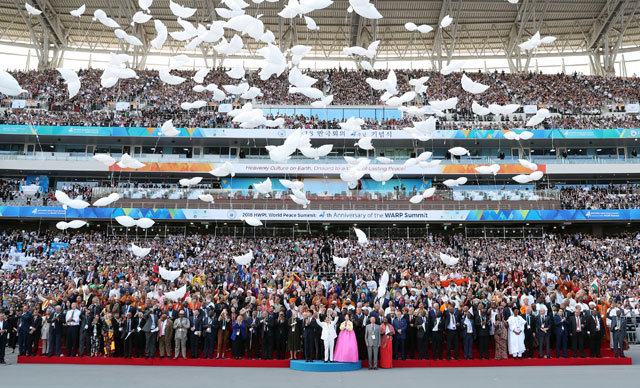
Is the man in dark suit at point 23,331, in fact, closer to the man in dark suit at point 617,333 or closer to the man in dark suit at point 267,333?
the man in dark suit at point 267,333

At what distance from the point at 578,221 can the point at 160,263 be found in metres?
27.2

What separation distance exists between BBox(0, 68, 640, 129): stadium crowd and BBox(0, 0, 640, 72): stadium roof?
161 inches

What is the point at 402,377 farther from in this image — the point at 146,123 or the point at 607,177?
the point at 607,177

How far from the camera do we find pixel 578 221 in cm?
3731

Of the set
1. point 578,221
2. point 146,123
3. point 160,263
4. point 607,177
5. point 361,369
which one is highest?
point 146,123

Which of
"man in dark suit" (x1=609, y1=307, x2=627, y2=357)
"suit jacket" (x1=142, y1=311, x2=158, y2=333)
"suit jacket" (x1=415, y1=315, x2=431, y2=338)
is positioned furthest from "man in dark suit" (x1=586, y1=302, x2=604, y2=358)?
"suit jacket" (x1=142, y1=311, x2=158, y2=333)

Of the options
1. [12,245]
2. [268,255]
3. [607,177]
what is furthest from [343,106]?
[12,245]

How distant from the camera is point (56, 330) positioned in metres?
14.2

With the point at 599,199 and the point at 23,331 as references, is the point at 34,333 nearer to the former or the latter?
the point at 23,331

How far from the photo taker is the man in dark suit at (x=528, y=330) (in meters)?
14.0

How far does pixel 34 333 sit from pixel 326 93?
33988 millimetres

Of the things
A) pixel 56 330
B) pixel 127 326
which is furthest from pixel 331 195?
pixel 56 330

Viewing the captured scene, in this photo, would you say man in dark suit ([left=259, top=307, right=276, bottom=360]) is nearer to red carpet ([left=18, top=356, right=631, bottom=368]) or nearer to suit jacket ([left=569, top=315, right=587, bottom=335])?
red carpet ([left=18, top=356, right=631, bottom=368])

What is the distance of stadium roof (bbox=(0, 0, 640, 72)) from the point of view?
46375mm
